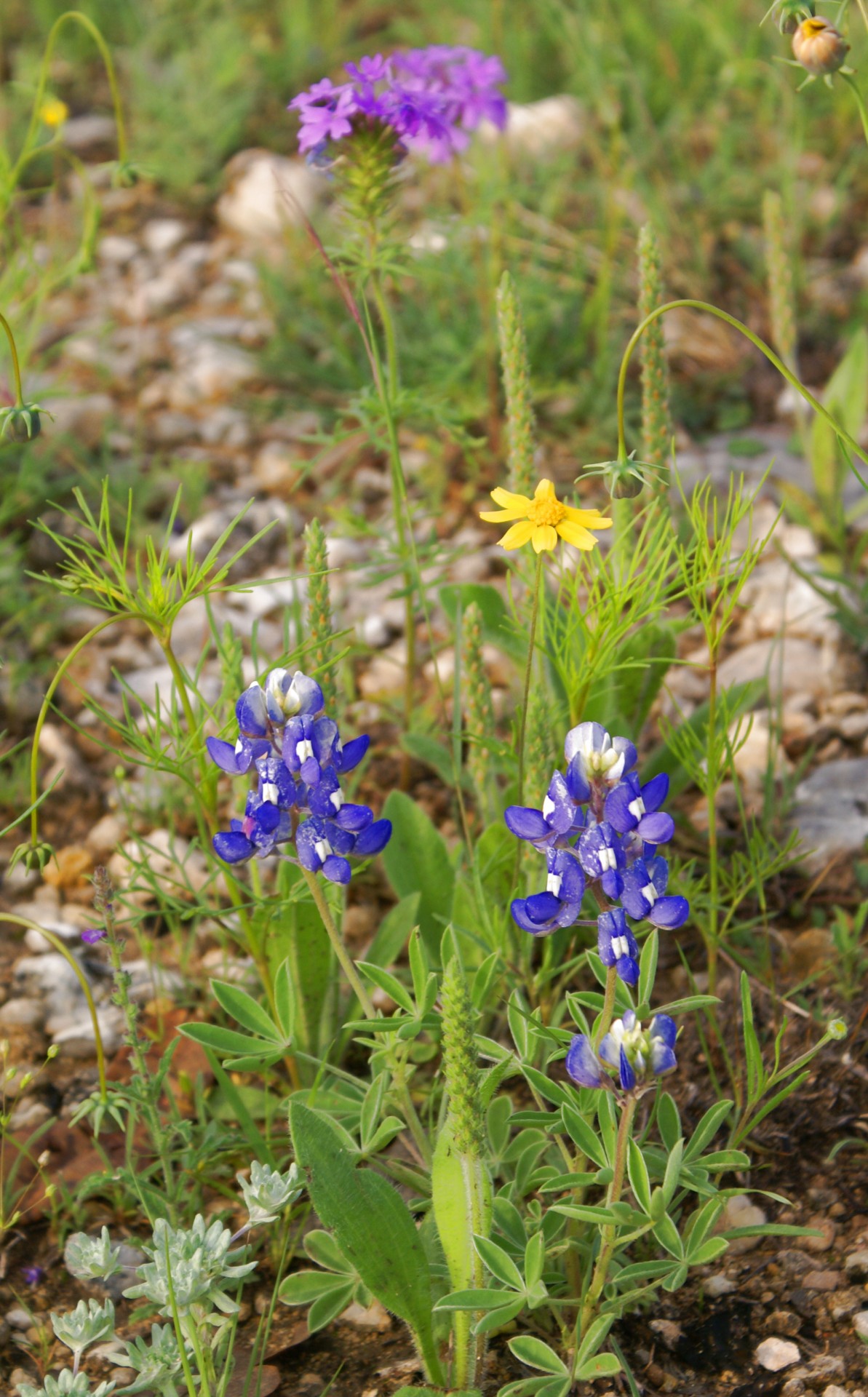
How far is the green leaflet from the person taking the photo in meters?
1.61

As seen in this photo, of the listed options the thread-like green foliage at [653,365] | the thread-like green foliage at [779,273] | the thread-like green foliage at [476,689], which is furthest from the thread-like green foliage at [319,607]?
the thread-like green foliage at [779,273]

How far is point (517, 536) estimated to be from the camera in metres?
1.77

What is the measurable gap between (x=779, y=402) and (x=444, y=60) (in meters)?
1.38

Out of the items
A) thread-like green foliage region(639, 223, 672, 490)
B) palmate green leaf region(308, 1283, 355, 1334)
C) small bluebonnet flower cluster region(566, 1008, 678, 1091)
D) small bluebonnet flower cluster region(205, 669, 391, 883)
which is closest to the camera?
small bluebonnet flower cluster region(566, 1008, 678, 1091)

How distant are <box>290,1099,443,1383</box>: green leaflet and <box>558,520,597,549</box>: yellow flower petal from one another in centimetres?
81

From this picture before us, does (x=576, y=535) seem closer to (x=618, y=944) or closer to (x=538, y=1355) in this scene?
(x=618, y=944)

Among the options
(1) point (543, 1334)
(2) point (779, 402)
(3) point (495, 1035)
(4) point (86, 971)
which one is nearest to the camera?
(1) point (543, 1334)

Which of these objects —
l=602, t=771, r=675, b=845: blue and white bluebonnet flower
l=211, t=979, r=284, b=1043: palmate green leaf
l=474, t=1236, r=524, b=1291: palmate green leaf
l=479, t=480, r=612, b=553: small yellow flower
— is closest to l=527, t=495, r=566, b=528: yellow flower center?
l=479, t=480, r=612, b=553: small yellow flower

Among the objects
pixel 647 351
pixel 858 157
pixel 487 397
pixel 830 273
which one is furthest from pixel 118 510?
pixel 858 157

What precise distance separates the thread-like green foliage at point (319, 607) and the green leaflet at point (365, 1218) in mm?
630

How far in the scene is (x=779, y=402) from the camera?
3643 mm

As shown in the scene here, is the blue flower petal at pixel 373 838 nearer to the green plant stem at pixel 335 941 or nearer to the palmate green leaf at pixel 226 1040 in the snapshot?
Answer: the green plant stem at pixel 335 941

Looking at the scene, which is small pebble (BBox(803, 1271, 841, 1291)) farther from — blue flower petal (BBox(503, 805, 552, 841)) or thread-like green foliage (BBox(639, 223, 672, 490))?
thread-like green foliage (BBox(639, 223, 672, 490))

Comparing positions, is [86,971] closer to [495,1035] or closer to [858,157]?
[495,1035]
